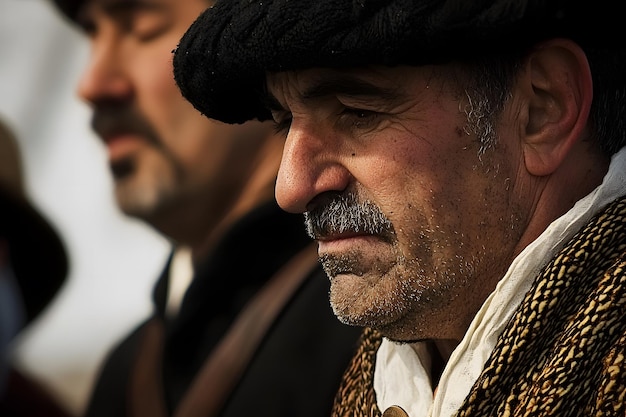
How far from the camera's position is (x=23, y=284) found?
4566mm

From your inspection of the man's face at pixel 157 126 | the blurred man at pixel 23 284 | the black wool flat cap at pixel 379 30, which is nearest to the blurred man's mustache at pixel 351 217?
the black wool flat cap at pixel 379 30

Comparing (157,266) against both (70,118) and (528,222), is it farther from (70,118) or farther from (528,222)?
(528,222)

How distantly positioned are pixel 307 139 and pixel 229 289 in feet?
4.37

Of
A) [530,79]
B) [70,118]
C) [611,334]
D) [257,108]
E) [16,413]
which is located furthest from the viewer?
[16,413]

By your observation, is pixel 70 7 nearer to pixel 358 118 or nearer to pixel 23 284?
pixel 23 284

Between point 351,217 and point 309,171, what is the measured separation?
0.10m

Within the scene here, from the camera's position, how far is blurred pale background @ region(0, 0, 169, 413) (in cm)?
400

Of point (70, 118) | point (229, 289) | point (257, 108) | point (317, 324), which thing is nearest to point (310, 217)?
point (257, 108)

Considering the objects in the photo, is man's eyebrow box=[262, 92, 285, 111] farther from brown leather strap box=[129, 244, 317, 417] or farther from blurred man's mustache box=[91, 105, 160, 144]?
blurred man's mustache box=[91, 105, 160, 144]

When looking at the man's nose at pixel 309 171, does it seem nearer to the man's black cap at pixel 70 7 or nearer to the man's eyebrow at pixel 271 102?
the man's eyebrow at pixel 271 102

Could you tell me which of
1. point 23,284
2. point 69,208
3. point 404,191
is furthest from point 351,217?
point 23,284

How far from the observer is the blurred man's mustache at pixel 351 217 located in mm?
1858

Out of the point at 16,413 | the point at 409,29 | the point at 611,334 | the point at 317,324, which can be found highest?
the point at 409,29

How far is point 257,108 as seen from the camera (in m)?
2.10
